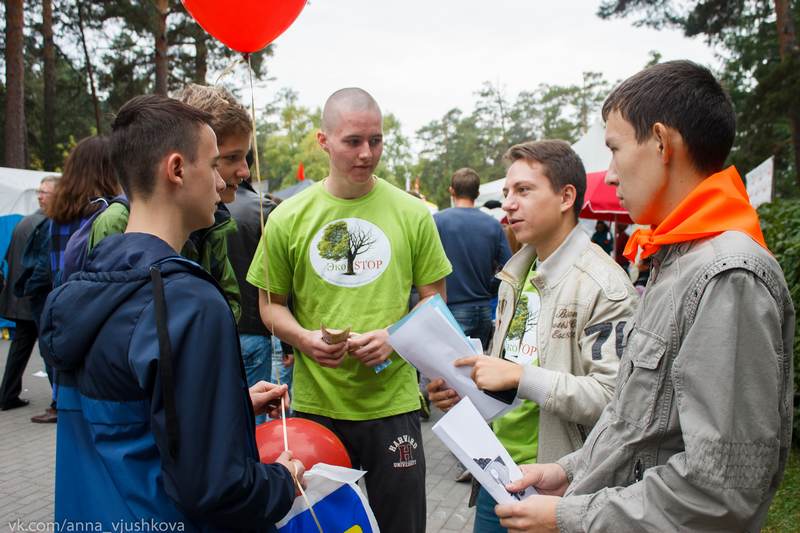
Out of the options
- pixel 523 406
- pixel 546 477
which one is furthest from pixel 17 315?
pixel 546 477

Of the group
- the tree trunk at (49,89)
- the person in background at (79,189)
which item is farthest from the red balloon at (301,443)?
the tree trunk at (49,89)

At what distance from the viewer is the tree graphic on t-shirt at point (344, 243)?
293cm

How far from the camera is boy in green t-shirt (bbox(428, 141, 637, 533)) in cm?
208

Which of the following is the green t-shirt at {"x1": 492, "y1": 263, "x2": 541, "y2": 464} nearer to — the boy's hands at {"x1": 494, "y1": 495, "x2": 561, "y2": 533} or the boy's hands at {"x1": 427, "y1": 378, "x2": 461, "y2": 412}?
the boy's hands at {"x1": 427, "y1": 378, "x2": 461, "y2": 412}

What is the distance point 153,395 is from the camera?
144 cm

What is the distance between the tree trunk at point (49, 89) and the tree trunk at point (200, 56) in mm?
4725

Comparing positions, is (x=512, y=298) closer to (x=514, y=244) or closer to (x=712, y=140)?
(x=712, y=140)

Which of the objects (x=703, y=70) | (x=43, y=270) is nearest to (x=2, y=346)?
(x=43, y=270)

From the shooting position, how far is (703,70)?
154 cm

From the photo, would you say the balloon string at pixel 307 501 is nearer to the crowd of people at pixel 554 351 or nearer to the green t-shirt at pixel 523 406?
the crowd of people at pixel 554 351

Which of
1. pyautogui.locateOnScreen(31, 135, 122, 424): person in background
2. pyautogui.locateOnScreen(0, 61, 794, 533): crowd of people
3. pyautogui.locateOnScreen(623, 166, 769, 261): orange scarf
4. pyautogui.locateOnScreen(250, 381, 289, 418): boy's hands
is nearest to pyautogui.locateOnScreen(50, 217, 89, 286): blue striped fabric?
pyautogui.locateOnScreen(31, 135, 122, 424): person in background

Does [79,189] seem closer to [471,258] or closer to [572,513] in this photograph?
[471,258]

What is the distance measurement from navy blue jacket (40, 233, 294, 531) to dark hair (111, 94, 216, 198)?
185mm

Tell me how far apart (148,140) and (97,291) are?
0.43 meters
